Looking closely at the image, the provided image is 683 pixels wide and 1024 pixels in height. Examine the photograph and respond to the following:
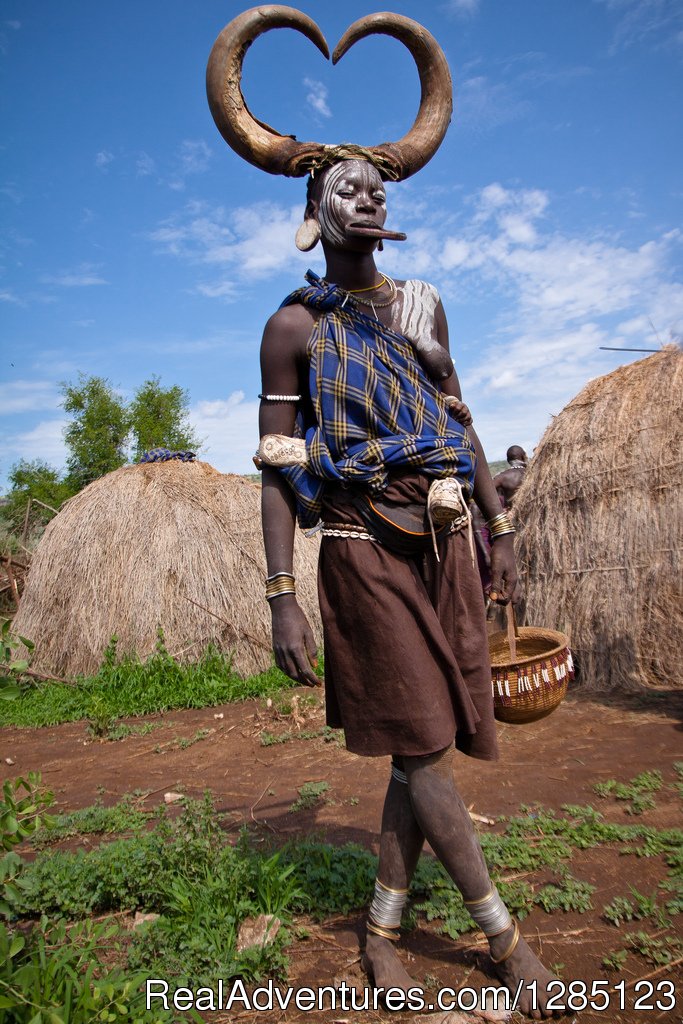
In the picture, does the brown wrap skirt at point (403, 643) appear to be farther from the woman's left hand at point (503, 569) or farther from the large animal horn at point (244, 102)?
the large animal horn at point (244, 102)

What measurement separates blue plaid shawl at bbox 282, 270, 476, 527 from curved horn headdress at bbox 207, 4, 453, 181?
0.43 m

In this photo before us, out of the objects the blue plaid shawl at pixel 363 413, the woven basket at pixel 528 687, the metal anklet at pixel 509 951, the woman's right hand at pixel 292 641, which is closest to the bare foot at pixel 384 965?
the metal anklet at pixel 509 951

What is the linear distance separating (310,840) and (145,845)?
2.16 ft

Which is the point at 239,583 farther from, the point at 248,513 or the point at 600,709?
the point at 600,709

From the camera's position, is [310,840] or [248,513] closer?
[310,840]

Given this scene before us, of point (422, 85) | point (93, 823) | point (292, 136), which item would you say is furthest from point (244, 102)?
point (93, 823)

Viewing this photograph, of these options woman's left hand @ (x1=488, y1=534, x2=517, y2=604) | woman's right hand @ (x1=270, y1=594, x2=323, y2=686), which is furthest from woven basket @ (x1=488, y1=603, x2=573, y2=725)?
woman's right hand @ (x1=270, y1=594, x2=323, y2=686)

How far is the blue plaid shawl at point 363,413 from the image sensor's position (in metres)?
2.09

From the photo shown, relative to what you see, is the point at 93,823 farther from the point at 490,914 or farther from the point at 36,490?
the point at 36,490

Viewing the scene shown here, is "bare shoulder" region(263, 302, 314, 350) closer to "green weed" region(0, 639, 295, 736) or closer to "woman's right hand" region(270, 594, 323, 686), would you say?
"woman's right hand" region(270, 594, 323, 686)

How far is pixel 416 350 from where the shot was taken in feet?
7.46

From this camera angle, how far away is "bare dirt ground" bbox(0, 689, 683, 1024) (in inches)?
85.7

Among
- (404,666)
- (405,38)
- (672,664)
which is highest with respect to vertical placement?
(405,38)

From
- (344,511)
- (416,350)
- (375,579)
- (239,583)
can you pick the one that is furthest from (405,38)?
(239,583)
